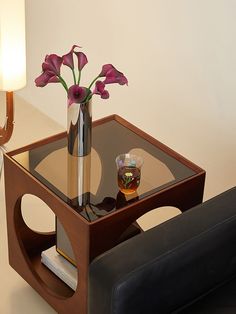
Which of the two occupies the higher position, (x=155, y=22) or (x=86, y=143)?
(x=155, y=22)

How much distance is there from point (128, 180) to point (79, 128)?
24cm

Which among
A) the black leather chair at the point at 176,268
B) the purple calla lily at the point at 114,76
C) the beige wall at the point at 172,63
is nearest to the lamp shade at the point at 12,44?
the beige wall at the point at 172,63

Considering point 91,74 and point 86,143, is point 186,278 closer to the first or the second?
point 86,143

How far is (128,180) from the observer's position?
2320mm

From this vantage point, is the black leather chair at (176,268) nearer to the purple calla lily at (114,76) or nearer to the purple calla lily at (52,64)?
the purple calla lily at (114,76)

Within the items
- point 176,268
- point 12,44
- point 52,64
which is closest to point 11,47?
point 12,44

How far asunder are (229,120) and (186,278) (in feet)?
3.09

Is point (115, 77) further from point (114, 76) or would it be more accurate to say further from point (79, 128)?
point (79, 128)

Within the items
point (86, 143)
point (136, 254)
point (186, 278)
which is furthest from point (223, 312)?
point (86, 143)

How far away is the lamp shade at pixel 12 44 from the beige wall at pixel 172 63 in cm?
39

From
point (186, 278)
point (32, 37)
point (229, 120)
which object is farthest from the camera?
point (32, 37)

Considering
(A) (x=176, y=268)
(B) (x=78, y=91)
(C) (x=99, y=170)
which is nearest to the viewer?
(A) (x=176, y=268)

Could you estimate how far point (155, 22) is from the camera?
297cm

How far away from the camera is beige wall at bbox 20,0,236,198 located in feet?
9.08
